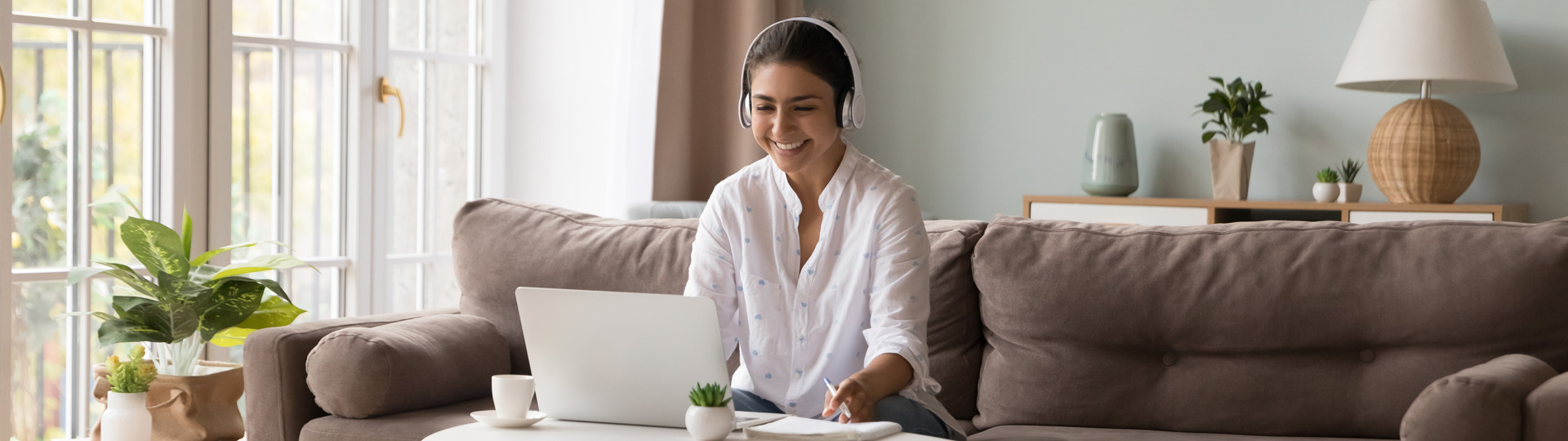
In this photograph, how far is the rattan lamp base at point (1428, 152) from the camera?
304 cm

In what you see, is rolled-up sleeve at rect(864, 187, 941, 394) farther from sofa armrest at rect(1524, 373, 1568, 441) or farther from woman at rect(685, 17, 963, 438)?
sofa armrest at rect(1524, 373, 1568, 441)

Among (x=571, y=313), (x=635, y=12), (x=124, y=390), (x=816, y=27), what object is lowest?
(x=124, y=390)

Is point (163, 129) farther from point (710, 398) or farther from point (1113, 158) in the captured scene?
point (1113, 158)

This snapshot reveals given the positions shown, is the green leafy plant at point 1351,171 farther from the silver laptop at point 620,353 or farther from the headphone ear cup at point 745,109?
the silver laptop at point 620,353

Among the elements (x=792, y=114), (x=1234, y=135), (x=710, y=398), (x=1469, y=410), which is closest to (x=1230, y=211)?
(x=1234, y=135)

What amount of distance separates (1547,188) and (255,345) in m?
3.24

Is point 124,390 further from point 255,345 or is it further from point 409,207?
point 409,207

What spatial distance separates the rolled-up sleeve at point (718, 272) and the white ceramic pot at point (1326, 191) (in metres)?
2.18

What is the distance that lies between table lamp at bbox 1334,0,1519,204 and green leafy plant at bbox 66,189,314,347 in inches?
105

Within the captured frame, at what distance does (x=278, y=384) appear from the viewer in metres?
1.88

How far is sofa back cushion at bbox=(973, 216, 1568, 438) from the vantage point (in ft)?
5.83

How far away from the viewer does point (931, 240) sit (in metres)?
2.05

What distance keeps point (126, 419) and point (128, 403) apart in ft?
0.09

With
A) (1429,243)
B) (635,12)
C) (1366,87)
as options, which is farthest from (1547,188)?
(635,12)
